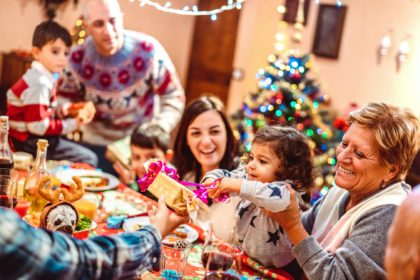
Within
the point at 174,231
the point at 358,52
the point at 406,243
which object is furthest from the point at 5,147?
the point at 358,52

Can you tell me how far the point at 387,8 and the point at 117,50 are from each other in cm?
294

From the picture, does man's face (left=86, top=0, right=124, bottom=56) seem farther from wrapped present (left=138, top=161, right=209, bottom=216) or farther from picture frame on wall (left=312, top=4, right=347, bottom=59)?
picture frame on wall (left=312, top=4, right=347, bottom=59)

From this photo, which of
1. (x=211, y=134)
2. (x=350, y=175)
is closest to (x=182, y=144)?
(x=211, y=134)

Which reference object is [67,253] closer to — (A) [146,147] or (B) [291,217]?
(B) [291,217]

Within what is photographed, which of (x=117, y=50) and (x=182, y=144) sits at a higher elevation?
(x=117, y=50)

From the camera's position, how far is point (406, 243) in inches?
39.6

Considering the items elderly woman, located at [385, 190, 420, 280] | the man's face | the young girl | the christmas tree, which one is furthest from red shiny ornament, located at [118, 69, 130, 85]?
elderly woman, located at [385, 190, 420, 280]

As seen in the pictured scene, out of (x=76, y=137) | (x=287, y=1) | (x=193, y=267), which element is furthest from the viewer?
(x=287, y=1)

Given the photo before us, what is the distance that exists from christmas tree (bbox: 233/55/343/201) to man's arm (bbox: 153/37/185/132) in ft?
3.57

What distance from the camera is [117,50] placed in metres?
3.14

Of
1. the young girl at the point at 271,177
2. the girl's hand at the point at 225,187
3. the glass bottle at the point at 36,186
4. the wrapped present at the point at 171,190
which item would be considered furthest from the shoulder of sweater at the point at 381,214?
the glass bottle at the point at 36,186

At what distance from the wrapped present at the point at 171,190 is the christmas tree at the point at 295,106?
8.76 feet

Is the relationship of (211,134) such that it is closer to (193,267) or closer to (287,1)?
(193,267)

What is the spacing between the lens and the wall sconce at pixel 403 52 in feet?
15.5
